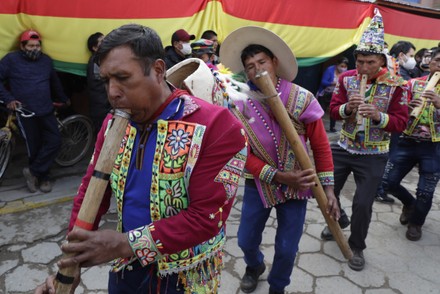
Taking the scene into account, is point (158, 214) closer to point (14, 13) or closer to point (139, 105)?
point (139, 105)

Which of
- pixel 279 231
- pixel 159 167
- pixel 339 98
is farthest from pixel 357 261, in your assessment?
pixel 159 167

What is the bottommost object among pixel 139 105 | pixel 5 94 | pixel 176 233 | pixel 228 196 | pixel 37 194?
pixel 37 194

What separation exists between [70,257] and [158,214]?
35 centimetres

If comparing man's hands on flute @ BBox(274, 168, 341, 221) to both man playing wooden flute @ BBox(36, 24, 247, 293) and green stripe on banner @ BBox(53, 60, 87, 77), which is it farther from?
green stripe on banner @ BBox(53, 60, 87, 77)

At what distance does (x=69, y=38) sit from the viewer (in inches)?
176

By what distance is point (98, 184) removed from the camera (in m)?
1.36

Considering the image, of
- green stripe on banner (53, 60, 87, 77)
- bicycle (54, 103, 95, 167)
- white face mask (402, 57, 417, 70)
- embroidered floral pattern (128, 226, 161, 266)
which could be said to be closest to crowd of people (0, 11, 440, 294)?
embroidered floral pattern (128, 226, 161, 266)

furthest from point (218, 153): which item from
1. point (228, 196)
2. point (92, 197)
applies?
point (92, 197)

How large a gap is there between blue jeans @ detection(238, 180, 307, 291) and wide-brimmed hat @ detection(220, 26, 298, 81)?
2.93ft

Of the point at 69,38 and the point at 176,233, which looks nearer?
the point at 176,233

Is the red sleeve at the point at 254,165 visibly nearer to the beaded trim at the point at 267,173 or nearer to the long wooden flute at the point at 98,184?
the beaded trim at the point at 267,173

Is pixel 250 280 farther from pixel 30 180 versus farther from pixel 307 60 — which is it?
pixel 307 60

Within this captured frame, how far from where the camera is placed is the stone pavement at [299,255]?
3225 mm

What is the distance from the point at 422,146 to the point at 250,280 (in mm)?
2320
